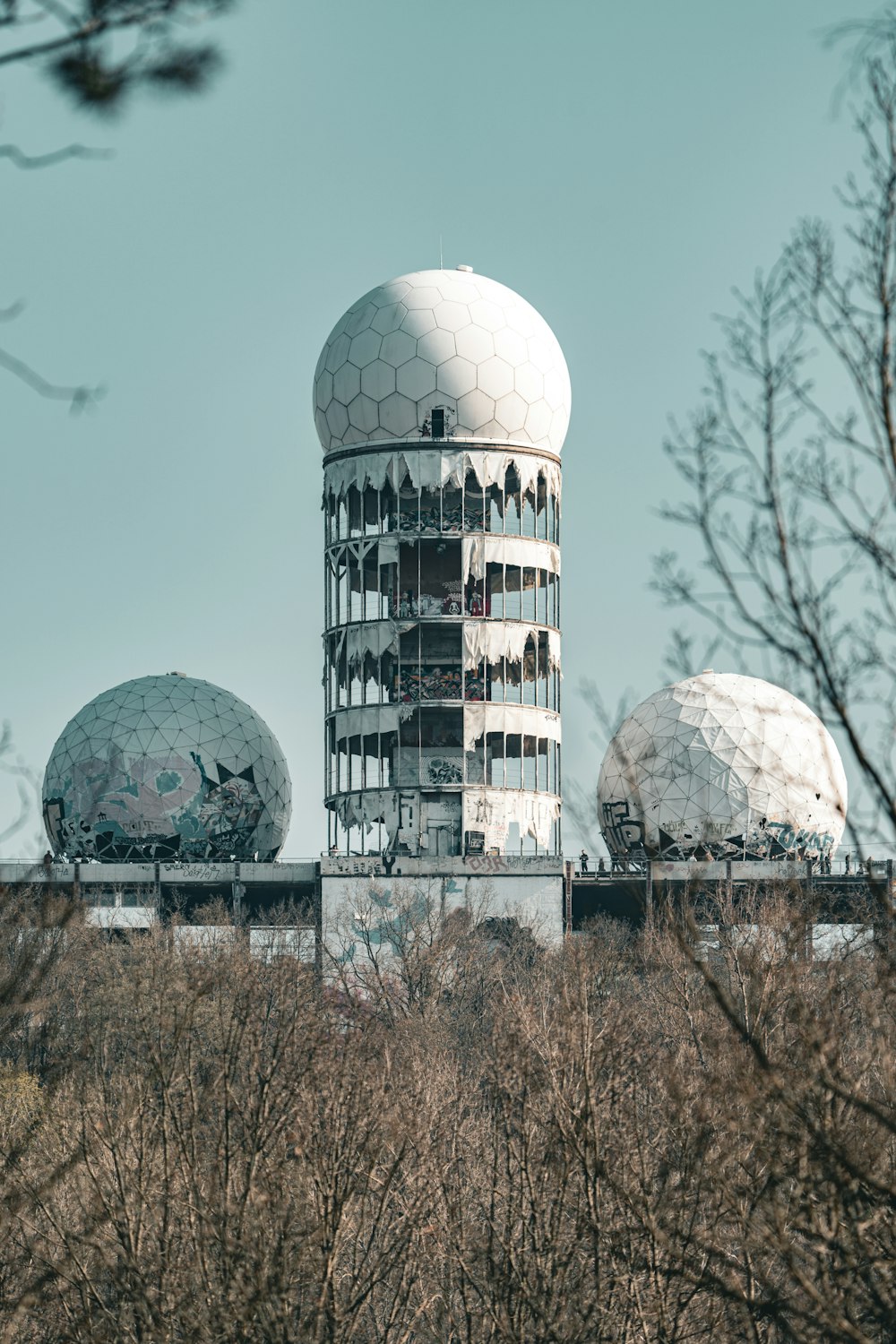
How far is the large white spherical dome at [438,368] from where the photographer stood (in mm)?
67375

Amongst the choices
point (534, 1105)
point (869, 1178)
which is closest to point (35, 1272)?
point (534, 1105)

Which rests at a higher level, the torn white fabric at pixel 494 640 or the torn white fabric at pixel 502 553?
the torn white fabric at pixel 502 553

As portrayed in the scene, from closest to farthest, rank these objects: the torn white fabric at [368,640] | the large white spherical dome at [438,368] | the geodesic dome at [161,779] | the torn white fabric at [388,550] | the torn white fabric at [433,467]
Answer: the torn white fabric at [368,640]
the torn white fabric at [388,550]
the torn white fabric at [433,467]
the large white spherical dome at [438,368]
the geodesic dome at [161,779]

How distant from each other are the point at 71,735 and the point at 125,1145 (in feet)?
136

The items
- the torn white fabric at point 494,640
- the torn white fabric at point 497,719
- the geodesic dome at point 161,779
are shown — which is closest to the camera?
the torn white fabric at point 494,640

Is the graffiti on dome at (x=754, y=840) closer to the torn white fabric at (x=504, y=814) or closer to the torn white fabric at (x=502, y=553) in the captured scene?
the torn white fabric at (x=504, y=814)

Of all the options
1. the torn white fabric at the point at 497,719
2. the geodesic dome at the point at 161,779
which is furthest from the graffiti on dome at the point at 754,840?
the geodesic dome at the point at 161,779

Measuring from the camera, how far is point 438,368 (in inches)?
2643

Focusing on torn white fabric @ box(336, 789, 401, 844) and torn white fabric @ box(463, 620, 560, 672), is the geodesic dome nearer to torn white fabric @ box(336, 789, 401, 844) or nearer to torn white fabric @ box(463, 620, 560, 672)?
torn white fabric @ box(336, 789, 401, 844)

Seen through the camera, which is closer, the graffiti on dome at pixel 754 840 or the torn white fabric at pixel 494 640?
the graffiti on dome at pixel 754 840

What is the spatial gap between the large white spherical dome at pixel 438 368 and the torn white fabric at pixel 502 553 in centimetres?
318

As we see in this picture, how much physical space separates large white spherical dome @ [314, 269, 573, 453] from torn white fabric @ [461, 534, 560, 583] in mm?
3179

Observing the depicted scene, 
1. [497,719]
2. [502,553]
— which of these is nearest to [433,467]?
[502,553]

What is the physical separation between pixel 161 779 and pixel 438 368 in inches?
588
